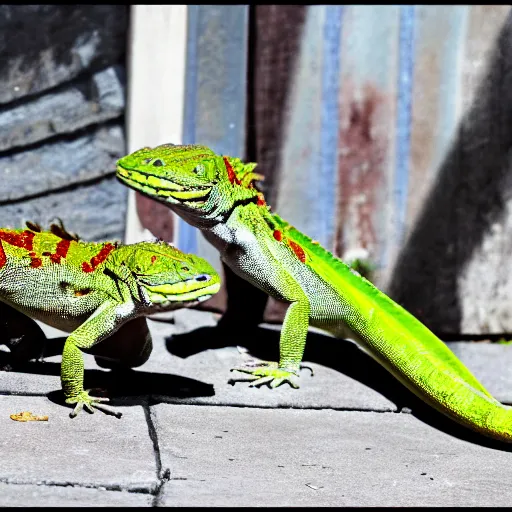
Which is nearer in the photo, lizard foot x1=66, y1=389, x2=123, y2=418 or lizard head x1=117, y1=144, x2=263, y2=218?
lizard foot x1=66, y1=389, x2=123, y2=418

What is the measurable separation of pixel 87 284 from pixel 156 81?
223cm

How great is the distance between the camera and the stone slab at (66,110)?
638 centimetres

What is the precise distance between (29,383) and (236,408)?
111 centimetres

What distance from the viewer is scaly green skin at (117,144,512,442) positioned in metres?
5.05

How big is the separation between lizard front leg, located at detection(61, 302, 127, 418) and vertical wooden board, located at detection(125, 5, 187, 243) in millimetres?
2016

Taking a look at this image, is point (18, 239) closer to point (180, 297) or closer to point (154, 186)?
point (154, 186)

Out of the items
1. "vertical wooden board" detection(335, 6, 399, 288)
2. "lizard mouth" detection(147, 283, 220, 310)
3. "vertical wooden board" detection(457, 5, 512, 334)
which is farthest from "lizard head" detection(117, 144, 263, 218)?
"vertical wooden board" detection(457, 5, 512, 334)

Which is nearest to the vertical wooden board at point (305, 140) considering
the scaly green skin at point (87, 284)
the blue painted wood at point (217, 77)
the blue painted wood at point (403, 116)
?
the blue painted wood at point (217, 77)

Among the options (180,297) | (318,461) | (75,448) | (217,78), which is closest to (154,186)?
(180,297)

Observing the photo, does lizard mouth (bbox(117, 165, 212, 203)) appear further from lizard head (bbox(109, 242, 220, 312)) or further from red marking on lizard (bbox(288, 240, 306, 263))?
red marking on lizard (bbox(288, 240, 306, 263))

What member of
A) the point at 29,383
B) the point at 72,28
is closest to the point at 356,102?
the point at 72,28

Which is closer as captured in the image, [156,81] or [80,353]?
[80,353]

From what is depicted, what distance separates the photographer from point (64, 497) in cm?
337

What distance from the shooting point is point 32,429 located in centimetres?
411
